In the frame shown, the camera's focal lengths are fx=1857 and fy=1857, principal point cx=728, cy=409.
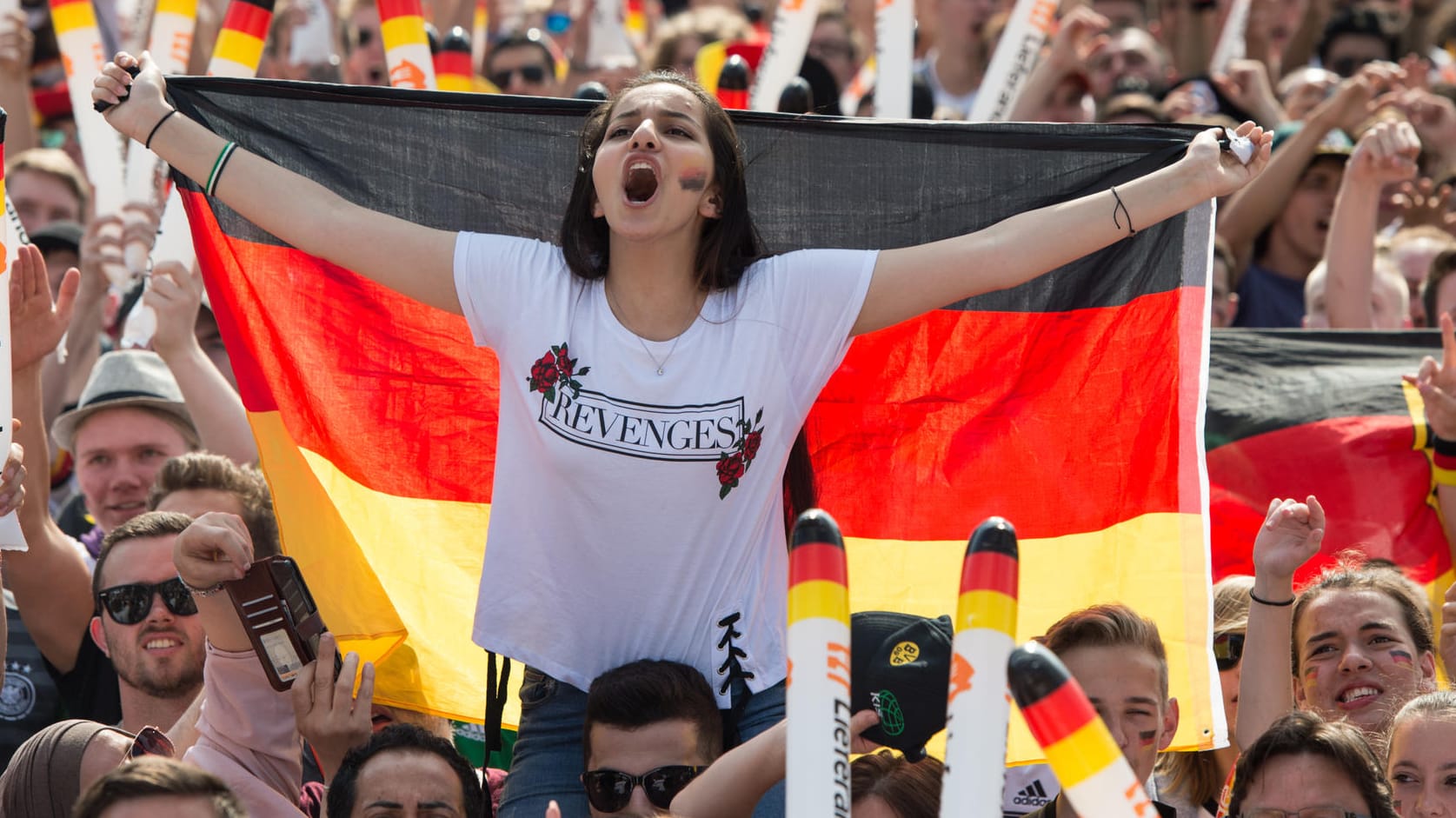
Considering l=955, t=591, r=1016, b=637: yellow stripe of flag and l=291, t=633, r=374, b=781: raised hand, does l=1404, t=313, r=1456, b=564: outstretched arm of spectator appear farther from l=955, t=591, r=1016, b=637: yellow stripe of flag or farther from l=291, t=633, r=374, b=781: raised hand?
l=955, t=591, r=1016, b=637: yellow stripe of flag

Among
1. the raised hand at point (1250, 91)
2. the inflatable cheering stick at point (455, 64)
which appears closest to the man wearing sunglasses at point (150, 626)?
the inflatable cheering stick at point (455, 64)

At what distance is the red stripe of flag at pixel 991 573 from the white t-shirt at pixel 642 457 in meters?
1.29

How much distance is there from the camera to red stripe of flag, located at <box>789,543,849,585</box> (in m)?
2.25

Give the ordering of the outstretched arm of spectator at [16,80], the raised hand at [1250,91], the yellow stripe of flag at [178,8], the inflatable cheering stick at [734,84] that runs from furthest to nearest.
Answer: the raised hand at [1250,91] → the outstretched arm of spectator at [16,80] → the yellow stripe of flag at [178,8] → the inflatable cheering stick at [734,84]

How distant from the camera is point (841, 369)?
14.1 feet

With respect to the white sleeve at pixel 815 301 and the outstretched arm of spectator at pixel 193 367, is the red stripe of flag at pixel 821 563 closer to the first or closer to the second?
the white sleeve at pixel 815 301

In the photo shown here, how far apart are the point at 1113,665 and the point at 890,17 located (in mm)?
2803

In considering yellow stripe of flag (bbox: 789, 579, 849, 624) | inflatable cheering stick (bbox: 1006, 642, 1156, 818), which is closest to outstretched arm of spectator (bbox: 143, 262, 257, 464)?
yellow stripe of flag (bbox: 789, 579, 849, 624)

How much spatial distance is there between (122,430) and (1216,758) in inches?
128

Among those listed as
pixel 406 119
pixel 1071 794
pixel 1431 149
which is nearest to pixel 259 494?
pixel 406 119

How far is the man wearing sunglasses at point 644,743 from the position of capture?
347 cm

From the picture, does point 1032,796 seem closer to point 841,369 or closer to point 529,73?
point 841,369

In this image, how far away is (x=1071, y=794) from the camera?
2.05 m

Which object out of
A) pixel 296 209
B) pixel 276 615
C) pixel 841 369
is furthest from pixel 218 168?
pixel 841 369
